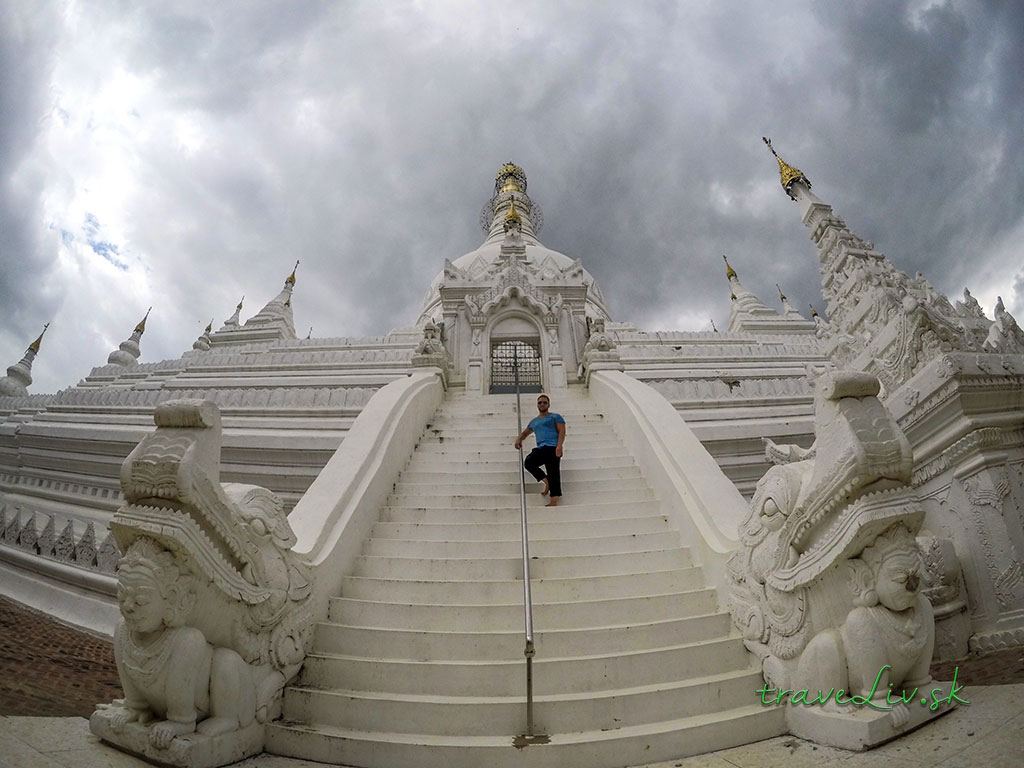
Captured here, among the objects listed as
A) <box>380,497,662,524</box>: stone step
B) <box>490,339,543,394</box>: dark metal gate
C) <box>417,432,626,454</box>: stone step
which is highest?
<box>490,339,543,394</box>: dark metal gate

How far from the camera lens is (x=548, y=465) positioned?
6.32 metres

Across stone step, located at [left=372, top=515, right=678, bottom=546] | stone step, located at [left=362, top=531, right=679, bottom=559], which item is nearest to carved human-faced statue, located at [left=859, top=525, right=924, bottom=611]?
stone step, located at [left=362, top=531, right=679, bottom=559]

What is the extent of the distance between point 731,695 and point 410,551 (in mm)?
3216

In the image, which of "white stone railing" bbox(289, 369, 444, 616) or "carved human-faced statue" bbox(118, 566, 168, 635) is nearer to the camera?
"carved human-faced statue" bbox(118, 566, 168, 635)

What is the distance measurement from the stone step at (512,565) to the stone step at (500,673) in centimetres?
112

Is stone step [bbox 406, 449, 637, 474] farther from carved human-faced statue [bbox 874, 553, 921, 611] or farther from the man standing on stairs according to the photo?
carved human-faced statue [bbox 874, 553, 921, 611]

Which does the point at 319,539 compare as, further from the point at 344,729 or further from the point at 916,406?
the point at 916,406

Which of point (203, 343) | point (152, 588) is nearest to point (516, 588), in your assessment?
point (152, 588)

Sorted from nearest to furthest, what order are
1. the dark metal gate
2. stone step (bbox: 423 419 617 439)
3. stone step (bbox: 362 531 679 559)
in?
stone step (bbox: 362 531 679 559), stone step (bbox: 423 419 617 439), the dark metal gate

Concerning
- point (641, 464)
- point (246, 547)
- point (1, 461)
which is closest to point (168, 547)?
point (246, 547)

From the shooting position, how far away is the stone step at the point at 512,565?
188 inches

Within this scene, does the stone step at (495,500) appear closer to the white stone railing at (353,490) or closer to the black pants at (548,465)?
the black pants at (548,465)

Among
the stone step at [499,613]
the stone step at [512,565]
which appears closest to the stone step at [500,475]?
the stone step at [512,565]

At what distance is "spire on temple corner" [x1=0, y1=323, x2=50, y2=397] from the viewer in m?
20.1
